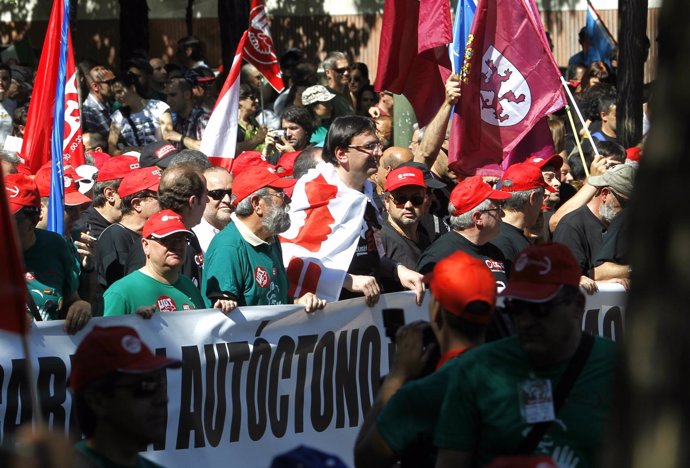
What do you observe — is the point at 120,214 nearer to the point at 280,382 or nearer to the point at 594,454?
the point at 280,382

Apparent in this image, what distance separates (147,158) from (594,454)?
6.07m

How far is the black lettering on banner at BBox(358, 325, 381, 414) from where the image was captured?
702 centimetres

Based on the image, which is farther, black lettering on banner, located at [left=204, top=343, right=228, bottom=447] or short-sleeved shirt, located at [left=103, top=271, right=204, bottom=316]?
black lettering on banner, located at [left=204, top=343, right=228, bottom=447]

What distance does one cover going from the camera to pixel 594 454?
4074 mm

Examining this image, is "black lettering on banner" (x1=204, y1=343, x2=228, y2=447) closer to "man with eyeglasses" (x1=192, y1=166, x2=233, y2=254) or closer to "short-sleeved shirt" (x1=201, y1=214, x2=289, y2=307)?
"short-sleeved shirt" (x1=201, y1=214, x2=289, y2=307)

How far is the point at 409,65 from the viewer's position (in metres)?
9.93

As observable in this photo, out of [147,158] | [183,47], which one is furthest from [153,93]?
[147,158]

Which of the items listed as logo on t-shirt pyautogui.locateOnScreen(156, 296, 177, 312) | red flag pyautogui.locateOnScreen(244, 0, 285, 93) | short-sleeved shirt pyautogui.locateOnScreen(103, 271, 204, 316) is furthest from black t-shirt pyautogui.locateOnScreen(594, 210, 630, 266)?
red flag pyautogui.locateOnScreen(244, 0, 285, 93)

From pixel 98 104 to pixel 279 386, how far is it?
23.6 ft

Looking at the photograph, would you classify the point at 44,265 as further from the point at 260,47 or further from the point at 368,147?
the point at 260,47

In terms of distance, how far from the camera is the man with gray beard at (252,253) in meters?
6.71

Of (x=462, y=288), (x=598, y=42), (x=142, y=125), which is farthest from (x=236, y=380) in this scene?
(x=598, y=42)

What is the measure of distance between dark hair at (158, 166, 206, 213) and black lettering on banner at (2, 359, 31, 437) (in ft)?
4.31

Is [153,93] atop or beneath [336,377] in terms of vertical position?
atop
